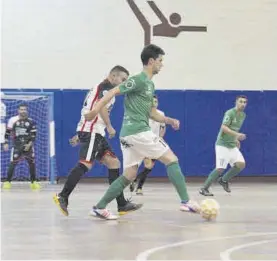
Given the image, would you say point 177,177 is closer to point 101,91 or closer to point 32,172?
point 101,91

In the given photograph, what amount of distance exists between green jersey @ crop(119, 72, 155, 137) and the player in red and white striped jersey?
0.61 m

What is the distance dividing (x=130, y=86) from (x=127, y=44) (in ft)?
37.3

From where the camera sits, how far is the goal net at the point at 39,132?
1827 cm

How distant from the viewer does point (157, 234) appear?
727 cm

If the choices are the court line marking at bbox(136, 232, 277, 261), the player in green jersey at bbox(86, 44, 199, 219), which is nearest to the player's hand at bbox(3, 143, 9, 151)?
the player in green jersey at bbox(86, 44, 199, 219)

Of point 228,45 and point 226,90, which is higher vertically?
point 228,45

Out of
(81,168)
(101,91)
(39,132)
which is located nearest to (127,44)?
(39,132)

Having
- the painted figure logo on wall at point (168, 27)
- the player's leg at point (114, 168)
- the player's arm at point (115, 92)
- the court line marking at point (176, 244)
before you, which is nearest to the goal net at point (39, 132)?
the painted figure logo on wall at point (168, 27)

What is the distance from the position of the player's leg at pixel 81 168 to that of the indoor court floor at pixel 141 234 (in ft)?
0.79

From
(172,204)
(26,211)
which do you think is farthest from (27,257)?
(172,204)

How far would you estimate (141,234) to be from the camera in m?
7.25

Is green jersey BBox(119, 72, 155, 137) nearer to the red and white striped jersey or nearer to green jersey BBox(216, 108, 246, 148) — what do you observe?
the red and white striped jersey

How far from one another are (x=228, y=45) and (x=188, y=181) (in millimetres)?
4088

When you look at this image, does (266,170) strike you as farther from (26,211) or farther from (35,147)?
(26,211)
